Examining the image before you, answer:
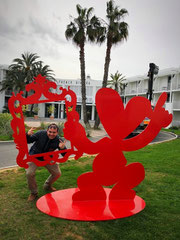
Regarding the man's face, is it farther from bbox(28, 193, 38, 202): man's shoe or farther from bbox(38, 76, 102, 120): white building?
bbox(38, 76, 102, 120): white building

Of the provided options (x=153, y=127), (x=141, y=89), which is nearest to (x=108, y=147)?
(x=153, y=127)

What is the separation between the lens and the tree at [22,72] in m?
33.7

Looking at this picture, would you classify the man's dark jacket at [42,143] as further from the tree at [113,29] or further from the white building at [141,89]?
the white building at [141,89]

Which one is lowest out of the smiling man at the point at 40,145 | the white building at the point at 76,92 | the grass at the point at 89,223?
the grass at the point at 89,223

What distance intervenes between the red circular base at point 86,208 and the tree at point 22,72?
31466 mm

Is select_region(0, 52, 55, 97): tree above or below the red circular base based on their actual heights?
above

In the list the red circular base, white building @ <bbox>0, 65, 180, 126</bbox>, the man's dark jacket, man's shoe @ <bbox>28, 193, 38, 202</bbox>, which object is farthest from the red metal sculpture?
white building @ <bbox>0, 65, 180, 126</bbox>

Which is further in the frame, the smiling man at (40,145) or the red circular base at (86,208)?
the smiling man at (40,145)

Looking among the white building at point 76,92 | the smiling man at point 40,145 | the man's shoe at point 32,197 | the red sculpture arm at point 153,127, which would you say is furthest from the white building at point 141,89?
the man's shoe at point 32,197

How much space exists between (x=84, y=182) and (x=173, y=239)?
5.34ft

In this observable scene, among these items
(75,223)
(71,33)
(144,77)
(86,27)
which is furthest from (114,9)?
(75,223)

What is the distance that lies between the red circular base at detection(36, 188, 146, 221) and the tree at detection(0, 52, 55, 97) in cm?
3147

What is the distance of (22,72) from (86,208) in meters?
33.5

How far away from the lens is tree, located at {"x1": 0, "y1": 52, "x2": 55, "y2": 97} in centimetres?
3371
